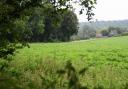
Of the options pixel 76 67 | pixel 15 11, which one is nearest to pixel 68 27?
pixel 15 11

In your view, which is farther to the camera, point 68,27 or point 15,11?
point 68,27

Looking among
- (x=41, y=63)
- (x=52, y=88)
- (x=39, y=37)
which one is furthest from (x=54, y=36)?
(x=52, y=88)

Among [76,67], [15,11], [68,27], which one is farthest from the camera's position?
[68,27]

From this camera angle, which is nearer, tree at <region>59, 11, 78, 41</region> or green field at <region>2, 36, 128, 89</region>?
green field at <region>2, 36, 128, 89</region>

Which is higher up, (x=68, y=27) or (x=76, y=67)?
(x=68, y=27)

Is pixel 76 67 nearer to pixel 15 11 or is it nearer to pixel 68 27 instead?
pixel 15 11

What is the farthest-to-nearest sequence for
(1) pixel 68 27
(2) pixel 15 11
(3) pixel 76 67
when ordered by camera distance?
(1) pixel 68 27 → (2) pixel 15 11 → (3) pixel 76 67

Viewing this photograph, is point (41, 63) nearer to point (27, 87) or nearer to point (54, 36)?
point (27, 87)

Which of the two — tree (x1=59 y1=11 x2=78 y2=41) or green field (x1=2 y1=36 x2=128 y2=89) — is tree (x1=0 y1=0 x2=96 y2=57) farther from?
tree (x1=59 y1=11 x2=78 y2=41)

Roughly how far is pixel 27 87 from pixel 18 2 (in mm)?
2994

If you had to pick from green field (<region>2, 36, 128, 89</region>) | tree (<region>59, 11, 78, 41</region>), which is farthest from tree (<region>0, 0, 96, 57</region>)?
tree (<region>59, 11, 78, 41</region>)

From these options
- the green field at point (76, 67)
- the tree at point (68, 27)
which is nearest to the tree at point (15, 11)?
the green field at point (76, 67)

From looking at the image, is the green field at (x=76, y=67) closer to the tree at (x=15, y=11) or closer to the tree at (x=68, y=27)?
the tree at (x=15, y=11)

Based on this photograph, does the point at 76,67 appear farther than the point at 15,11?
No
